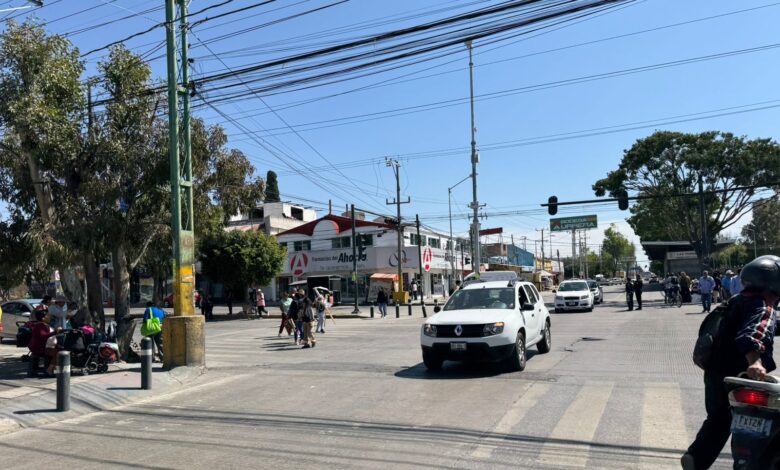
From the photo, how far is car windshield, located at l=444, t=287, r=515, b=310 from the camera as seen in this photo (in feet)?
40.4

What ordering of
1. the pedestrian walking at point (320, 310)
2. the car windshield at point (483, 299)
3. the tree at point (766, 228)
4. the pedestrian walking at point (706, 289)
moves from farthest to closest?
the tree at point (766, 228), the pedestrian walking at point (706, 289), the pedestrian walking at point (320, 310), the car windshield at point (483, 299)

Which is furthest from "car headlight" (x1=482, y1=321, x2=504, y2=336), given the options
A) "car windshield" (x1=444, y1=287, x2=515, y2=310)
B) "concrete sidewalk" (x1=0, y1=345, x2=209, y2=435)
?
"concrete sidewalk" (x1=0, y1=345, x2=209, y2=435)

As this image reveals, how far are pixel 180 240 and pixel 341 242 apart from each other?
39.0m

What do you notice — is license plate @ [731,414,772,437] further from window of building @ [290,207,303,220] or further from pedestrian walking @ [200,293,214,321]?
window of building @ [290,207,303,220]

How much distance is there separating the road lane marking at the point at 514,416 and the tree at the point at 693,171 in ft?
92.0

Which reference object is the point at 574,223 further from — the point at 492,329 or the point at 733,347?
the point at 733,347

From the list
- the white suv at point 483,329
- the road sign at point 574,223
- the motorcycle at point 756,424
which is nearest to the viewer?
the motorcycle at point 756,424

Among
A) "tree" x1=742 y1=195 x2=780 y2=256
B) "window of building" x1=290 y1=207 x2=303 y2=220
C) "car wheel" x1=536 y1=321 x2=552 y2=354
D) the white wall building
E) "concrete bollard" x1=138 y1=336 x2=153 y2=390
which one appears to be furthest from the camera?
"tree" x1=742 y1=195 x2=780 y2=256

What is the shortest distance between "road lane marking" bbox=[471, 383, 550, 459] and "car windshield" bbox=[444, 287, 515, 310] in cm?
250

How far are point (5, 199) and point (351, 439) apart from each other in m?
12.0

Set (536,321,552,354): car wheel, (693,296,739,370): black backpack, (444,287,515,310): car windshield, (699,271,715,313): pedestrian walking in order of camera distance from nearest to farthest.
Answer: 1. (693,296,739,370): black backpack
2. (444,287,515,310): car windshield
3. (536,321,552,354): car wheel
4. (699,271,715,313): pedestrian walking

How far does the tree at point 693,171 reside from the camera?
37.1m

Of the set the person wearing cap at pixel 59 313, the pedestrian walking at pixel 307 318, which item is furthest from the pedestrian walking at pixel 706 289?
the person wearing cap at pixel 59 313

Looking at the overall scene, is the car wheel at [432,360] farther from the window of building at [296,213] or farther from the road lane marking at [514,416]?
the window of building at [296,213]
